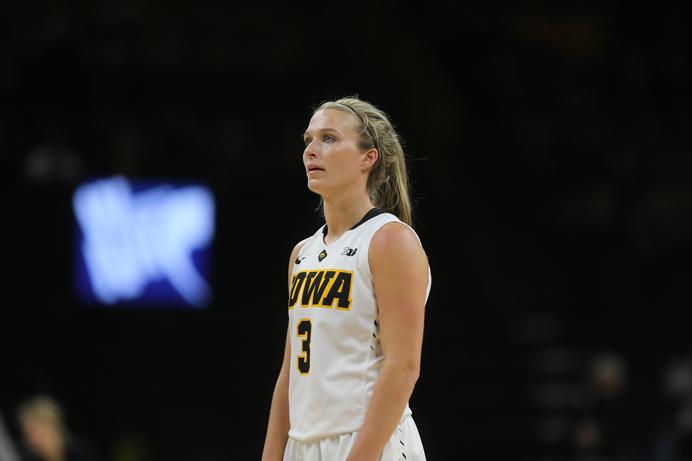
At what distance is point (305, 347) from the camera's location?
11.2 feet

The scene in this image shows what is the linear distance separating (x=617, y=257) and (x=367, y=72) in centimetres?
357

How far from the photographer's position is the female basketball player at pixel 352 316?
325 cm

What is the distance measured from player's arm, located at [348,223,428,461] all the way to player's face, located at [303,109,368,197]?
0.78 feet

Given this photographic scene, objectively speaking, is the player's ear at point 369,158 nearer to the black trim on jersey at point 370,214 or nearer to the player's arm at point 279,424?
the black trim on jersey at point 370,214

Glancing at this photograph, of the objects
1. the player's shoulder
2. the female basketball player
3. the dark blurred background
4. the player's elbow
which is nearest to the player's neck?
the female basketball player

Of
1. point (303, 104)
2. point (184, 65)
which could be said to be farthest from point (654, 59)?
point (184, 65)

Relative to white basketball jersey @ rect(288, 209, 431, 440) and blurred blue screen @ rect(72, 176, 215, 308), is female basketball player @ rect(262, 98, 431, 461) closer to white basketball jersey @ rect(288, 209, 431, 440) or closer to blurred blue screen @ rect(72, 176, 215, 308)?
white basketball jersey @ rect(288, 209, 431, 440)

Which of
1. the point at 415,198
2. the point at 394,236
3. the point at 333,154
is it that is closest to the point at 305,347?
the point at 394,236

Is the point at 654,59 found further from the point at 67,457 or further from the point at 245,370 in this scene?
the point at 67,457

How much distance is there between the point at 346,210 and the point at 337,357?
49 centimetres

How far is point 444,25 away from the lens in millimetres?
14891

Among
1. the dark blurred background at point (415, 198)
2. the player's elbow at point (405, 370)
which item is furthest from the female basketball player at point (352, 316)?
the dark blurred background at point (415, 198)

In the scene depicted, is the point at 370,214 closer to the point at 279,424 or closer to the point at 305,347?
the point at 305,347

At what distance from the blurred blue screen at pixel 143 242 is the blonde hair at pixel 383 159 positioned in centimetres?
732
